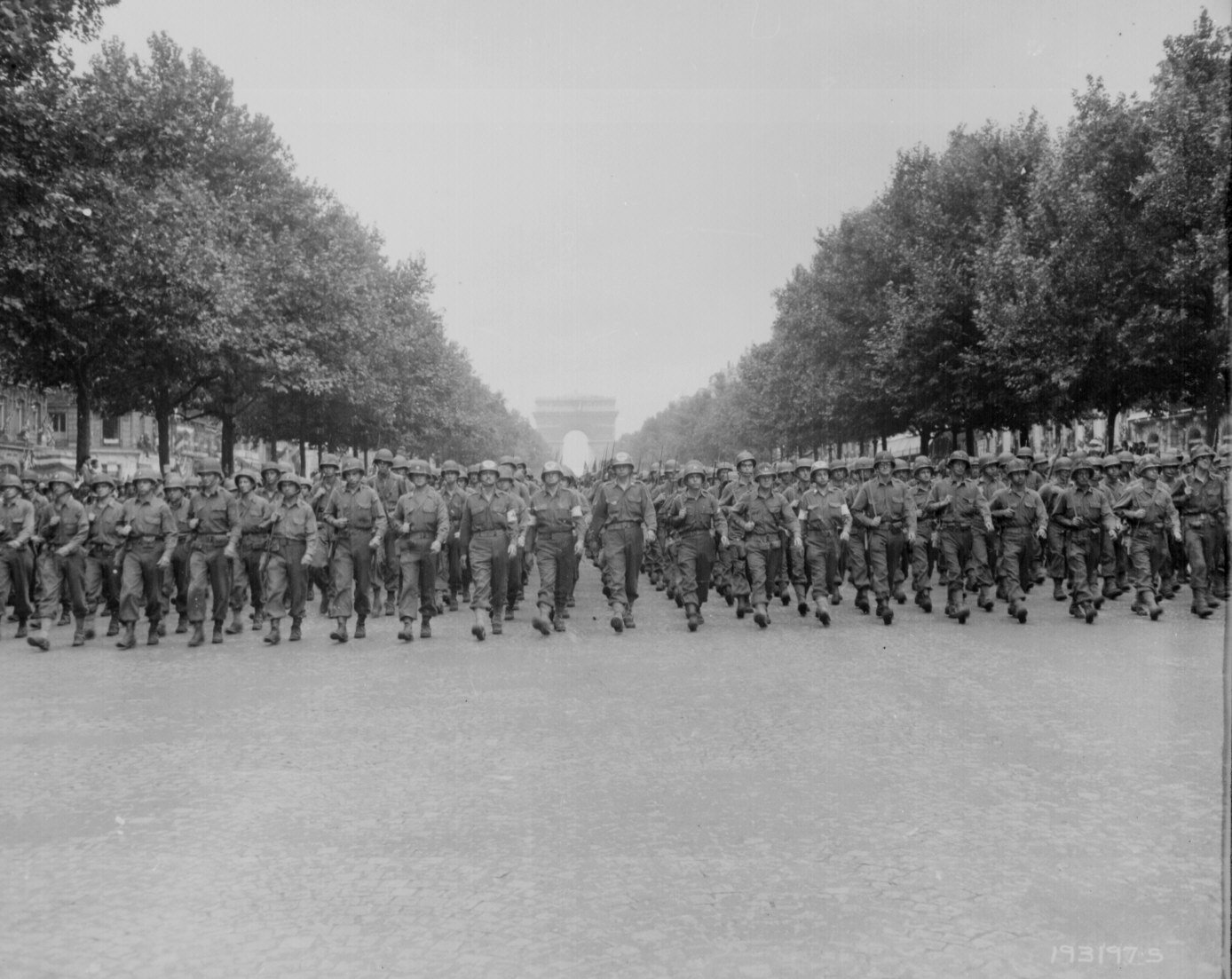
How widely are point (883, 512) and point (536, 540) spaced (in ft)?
13.9

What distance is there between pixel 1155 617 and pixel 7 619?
45.3 feet

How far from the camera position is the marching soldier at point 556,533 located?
13.4 m

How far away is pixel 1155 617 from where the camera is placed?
1362 centimetres

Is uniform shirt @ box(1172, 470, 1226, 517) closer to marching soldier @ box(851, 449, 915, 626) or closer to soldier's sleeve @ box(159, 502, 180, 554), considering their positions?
marching soldier @ box(851, 449, 915, 626)

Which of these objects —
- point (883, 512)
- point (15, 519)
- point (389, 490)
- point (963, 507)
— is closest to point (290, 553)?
point (15, 519)

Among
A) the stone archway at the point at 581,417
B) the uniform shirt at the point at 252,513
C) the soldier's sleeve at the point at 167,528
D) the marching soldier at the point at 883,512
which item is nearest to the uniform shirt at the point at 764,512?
the marching soldier at the point at 883,512

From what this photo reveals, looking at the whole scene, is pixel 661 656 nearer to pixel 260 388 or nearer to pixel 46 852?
pixel 46 852

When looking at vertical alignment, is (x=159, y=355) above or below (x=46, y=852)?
Result: above

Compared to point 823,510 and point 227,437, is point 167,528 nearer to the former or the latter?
point 823,510

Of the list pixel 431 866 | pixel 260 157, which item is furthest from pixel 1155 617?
pixel 260 157

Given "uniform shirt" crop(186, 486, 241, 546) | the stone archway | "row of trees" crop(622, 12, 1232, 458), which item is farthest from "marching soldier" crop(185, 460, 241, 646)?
the stone archway

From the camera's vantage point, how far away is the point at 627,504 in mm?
13930

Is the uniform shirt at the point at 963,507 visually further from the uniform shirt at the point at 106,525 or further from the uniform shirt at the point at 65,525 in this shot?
the uniform shirt at the point at 65,525

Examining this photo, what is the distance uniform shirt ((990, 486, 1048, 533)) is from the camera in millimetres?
14273
